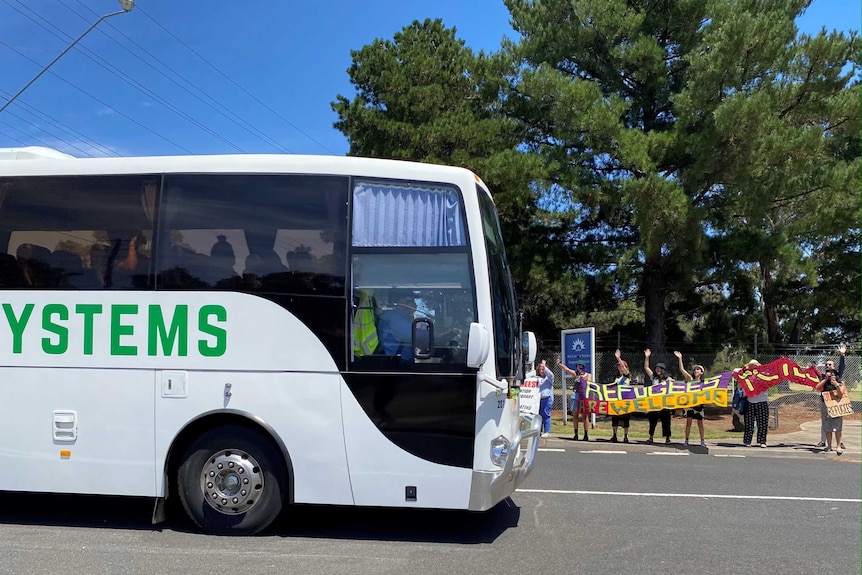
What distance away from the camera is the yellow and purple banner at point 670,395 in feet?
44.8

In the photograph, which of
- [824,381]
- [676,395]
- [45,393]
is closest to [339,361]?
[45,393]

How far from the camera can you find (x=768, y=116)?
691 inches

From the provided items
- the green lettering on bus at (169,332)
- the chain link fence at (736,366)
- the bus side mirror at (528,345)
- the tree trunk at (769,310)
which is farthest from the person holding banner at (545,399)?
the tree trunk at (769,310)

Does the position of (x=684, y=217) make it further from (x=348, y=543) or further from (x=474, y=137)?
(x=348, y=543)

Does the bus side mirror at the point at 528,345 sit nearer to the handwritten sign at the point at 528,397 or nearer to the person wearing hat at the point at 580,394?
the handwritten sign at the point at 528,397

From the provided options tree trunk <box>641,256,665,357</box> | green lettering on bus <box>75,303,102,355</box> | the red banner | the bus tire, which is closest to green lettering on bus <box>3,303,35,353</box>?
green lettering on bus <box>75,303,102,355</box>

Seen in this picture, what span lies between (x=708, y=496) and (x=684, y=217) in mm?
11311

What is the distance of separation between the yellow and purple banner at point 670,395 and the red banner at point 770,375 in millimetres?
306

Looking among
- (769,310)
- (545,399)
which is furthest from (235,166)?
(769,310)

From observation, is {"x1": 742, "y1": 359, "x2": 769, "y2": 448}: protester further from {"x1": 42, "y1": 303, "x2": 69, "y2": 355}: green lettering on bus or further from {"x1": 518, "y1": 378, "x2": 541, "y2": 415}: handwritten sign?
{"x1": 42, "y1": 303, "x2": 69, "y2": 355}: green lettering on bus

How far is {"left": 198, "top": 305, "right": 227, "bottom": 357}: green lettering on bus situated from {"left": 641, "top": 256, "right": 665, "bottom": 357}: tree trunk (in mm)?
18010

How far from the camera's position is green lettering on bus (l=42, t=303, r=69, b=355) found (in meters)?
6.50

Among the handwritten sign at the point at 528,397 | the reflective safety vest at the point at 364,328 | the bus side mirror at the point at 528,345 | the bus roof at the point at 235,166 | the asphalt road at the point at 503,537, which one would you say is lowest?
the asphalt road at the point at 503,537

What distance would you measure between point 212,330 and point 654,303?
1864 cm
